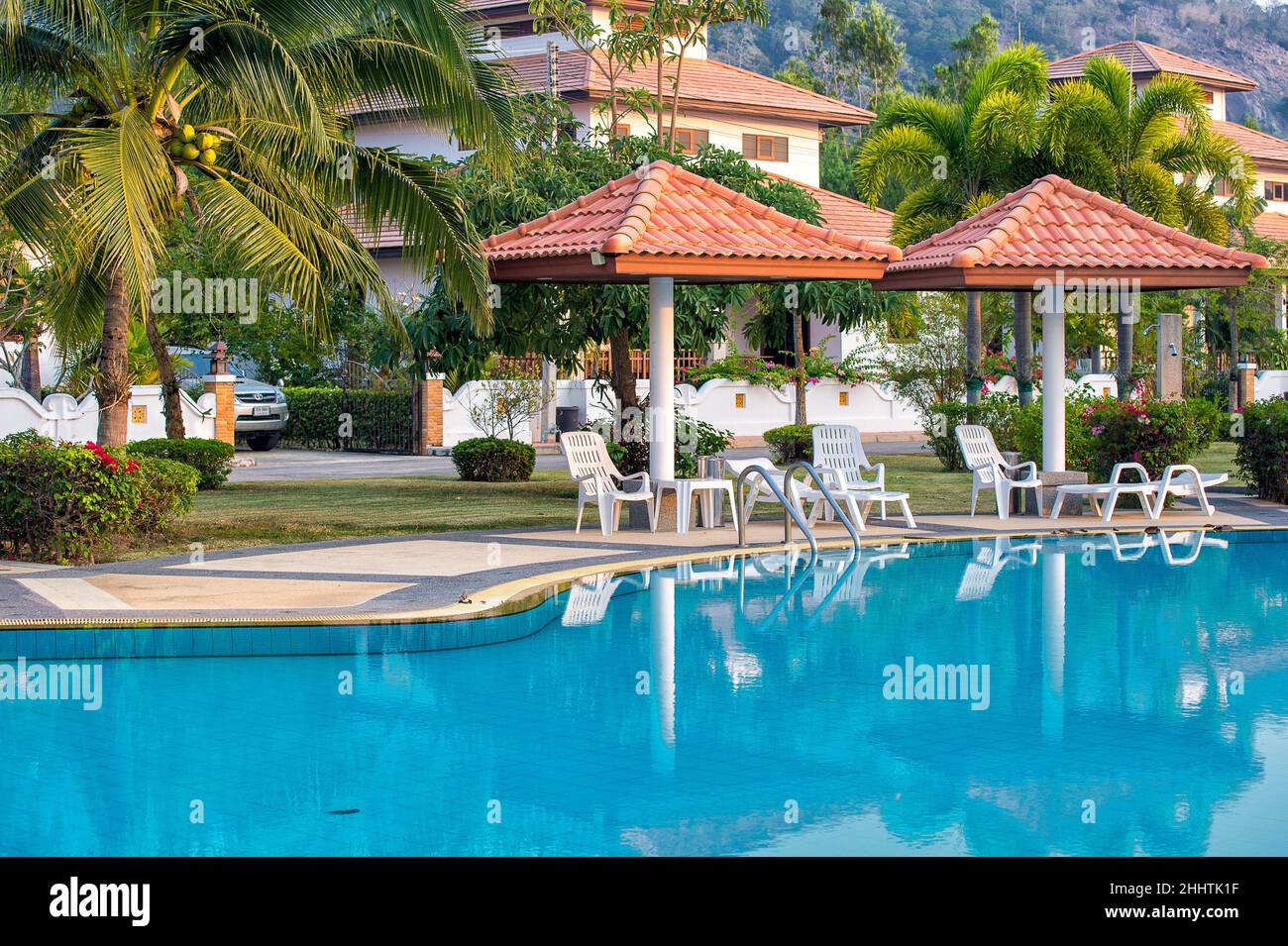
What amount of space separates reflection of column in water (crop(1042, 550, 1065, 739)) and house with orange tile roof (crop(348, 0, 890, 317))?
2305cm

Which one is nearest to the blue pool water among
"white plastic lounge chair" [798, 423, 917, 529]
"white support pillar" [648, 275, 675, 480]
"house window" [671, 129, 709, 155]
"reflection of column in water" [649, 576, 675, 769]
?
"reflection of column in water" [649, 576, 675, 769]

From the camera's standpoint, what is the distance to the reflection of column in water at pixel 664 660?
27.9 feet

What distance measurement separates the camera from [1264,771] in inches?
307

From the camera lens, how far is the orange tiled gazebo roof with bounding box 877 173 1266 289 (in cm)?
1692

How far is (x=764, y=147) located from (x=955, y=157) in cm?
1650

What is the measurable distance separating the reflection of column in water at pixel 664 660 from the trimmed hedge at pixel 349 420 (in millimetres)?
18176

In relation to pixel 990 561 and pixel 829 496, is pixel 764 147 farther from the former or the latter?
pixel 990 561

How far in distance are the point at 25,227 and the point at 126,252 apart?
1.90 m

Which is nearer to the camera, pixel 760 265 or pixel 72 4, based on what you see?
pixel 72 4

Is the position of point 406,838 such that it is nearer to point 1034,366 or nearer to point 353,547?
point 353,547

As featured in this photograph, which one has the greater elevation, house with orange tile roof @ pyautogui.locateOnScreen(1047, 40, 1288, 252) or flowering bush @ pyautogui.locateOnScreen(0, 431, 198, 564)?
house with orange tile roof @ pyautogui.locateOnScreen(1047, 40, 1288, 252)

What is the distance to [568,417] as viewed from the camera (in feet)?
111

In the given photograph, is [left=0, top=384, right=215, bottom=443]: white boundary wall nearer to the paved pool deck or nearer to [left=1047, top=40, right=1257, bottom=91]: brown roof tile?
the paved pool deck
